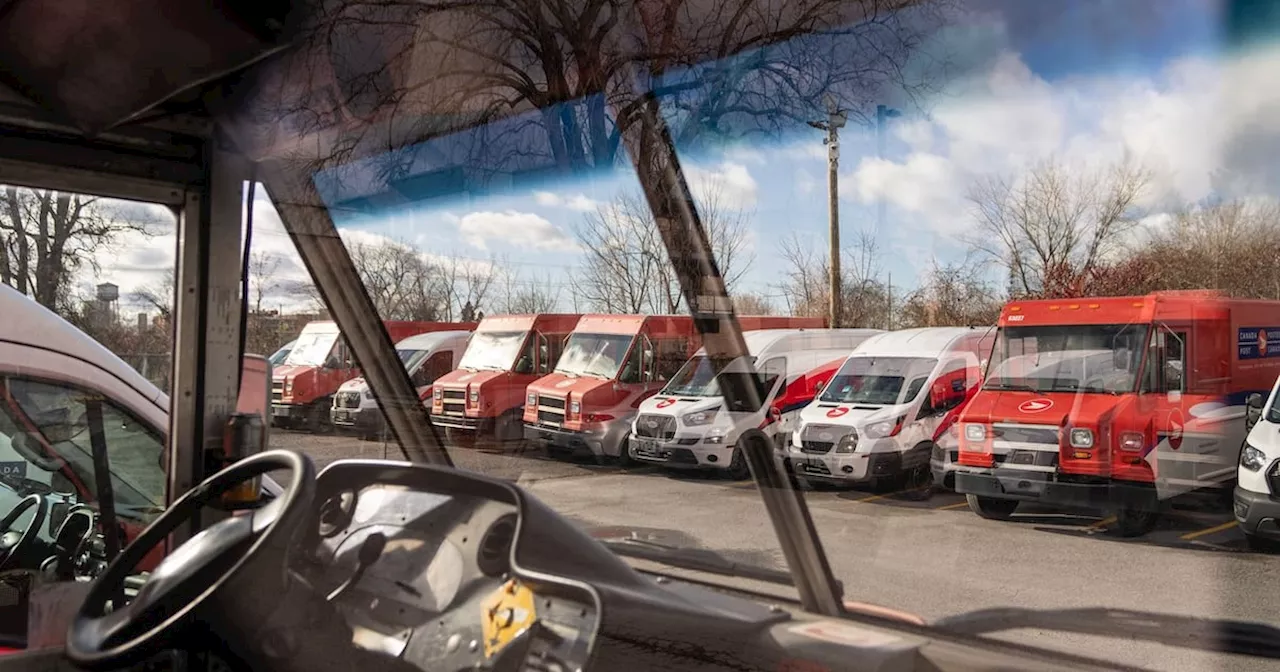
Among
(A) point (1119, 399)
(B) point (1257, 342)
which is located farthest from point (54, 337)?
(B) point (1257, 342)

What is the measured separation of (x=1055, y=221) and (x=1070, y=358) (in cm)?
28

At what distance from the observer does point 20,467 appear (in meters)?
2.75

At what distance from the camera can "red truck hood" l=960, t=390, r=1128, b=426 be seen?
2.05 m

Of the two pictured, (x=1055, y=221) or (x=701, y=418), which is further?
(x=701, y=418)

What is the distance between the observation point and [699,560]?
2.23m

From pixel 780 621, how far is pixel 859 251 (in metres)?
0.89

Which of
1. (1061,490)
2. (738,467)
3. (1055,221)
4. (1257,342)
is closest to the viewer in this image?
(1257,342)

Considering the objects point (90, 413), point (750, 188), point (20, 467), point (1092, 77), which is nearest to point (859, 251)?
point (750, 188)

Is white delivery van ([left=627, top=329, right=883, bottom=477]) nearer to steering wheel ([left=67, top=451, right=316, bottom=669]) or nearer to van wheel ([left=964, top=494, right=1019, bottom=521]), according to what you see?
van wheel ([left=964, top=494, right=1019, bottom=521])

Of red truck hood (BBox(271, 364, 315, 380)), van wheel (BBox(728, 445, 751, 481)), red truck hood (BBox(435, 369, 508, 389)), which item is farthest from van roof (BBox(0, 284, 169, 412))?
van wheel (BBox(728, 445, 751, 481))

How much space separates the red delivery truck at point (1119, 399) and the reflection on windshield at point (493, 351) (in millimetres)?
1447

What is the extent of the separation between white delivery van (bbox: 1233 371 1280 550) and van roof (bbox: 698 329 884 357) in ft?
2.87

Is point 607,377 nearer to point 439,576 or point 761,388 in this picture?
point 761,388

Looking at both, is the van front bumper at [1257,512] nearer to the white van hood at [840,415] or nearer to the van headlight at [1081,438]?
the van headlight at [1081,438]
